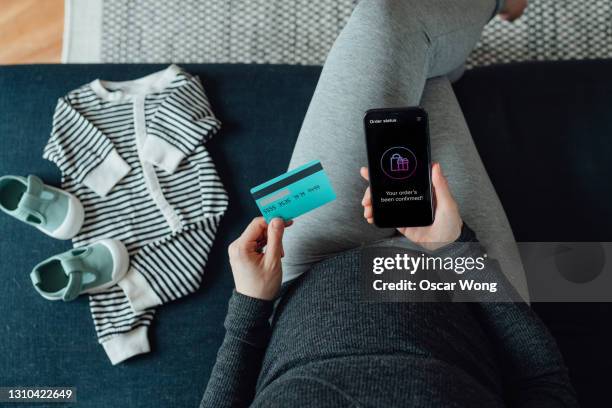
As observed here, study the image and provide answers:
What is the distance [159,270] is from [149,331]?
0.11 m

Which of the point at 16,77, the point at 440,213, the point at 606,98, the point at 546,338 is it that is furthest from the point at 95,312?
the point at 606,98

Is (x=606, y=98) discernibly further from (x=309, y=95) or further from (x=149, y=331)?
A: (x=149, y=331)

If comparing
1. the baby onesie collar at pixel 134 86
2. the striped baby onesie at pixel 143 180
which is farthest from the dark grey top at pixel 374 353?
the baby onesie collar at pixel 134 86

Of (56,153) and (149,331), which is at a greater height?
(56,153)

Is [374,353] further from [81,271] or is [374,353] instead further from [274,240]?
[81,271]

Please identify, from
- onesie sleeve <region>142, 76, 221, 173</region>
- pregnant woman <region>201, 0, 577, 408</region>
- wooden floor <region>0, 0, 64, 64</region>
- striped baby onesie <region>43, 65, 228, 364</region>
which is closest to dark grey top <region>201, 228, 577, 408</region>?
pregnant woman <region>201, 0, 577, 408</region>

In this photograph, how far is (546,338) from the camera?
0.73 m

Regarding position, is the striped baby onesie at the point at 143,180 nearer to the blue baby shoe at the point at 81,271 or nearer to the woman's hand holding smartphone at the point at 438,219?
the blue baby shoe at the point at 81,271

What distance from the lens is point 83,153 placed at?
1.04m

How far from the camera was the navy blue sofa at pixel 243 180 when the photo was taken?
0.94 metres

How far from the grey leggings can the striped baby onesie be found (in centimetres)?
21

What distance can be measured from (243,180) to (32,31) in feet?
2.85

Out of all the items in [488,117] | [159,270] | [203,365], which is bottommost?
[203,365]

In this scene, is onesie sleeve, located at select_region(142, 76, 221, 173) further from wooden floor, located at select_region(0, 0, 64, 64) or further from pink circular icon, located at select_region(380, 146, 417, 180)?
wooden floor, located at select_region(0, 0, 64, 64)
